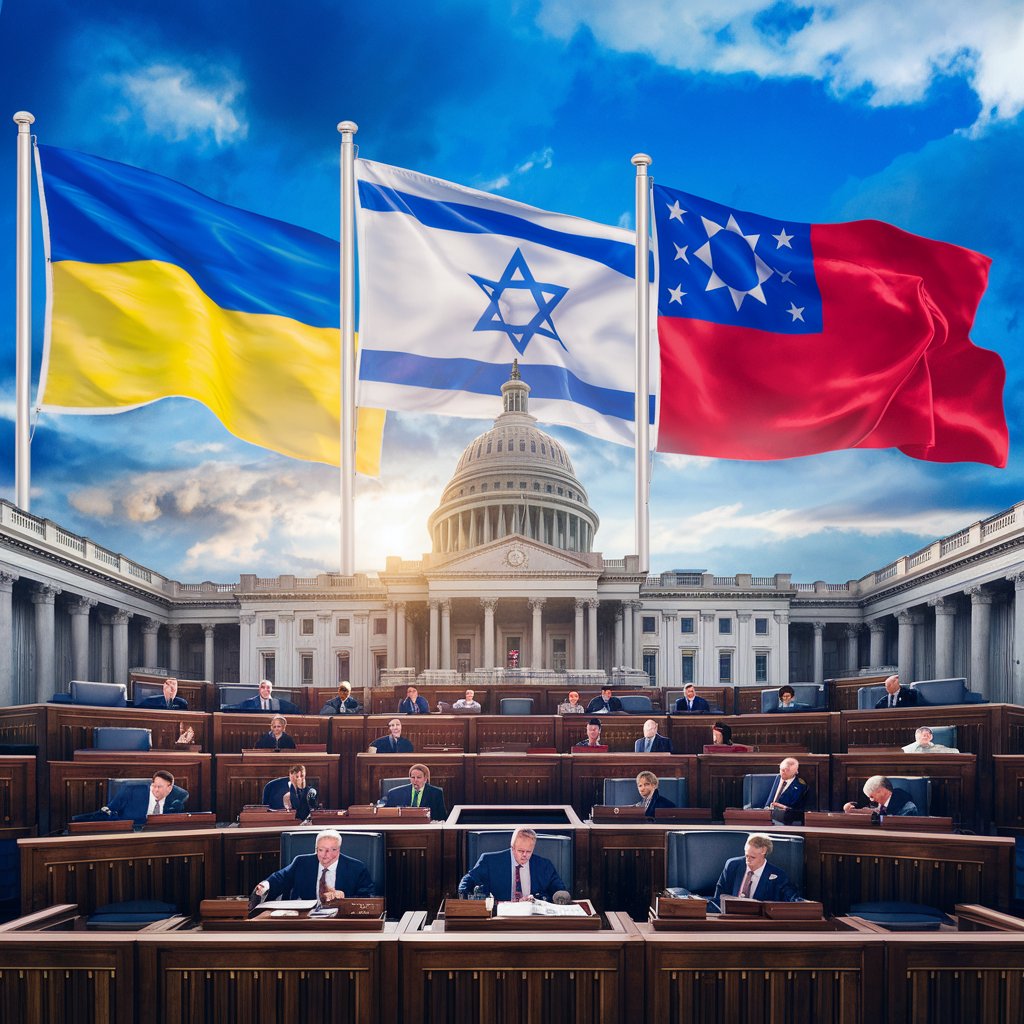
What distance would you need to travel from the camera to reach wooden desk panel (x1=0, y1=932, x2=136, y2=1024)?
6.07 m

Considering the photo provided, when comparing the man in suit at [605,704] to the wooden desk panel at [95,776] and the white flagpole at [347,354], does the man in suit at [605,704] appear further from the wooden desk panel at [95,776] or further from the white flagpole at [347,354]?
the wooden desk panel at [95,776]

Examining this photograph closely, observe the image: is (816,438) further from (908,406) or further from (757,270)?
(757,270)

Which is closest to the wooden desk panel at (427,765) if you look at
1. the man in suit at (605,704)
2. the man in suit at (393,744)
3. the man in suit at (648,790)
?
the man in suit at (393,744)

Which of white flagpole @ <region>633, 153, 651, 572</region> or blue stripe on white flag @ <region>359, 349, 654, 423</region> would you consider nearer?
white flagpole @ <region>633, 153, 651, 572</region>

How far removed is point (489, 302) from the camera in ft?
51.6

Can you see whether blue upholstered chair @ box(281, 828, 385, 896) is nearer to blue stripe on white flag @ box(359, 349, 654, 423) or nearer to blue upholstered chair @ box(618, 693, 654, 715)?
blue stripe on white flag @ box(359, 349, 654, 423)

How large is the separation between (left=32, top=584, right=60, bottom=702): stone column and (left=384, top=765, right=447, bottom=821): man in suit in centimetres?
4002

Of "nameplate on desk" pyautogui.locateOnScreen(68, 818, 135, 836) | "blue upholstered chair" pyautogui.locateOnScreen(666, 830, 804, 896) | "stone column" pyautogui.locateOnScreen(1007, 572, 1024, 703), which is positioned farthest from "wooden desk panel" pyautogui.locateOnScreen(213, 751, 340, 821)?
"stone column" pyautogui.locateOnScreen(1007, 572, 1024, 703)

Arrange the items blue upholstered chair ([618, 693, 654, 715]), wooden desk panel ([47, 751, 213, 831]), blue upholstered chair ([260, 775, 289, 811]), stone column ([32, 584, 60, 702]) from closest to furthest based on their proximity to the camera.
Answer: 1. wooden desk panel ([47, 751, 213, 831])
2. blue upholstered chair ([260, 775, 289, 811])
3. blue upholstered chair ([618, 693, 654, 715])
4. stone column ([32, 584, 60, 702])

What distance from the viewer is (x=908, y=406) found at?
15305 millimetres

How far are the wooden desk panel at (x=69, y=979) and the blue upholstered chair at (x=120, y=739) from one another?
888 cm

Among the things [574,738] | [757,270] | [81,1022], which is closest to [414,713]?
[574,738]

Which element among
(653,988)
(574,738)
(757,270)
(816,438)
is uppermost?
A: (757,270)

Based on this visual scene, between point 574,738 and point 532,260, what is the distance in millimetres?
9267
